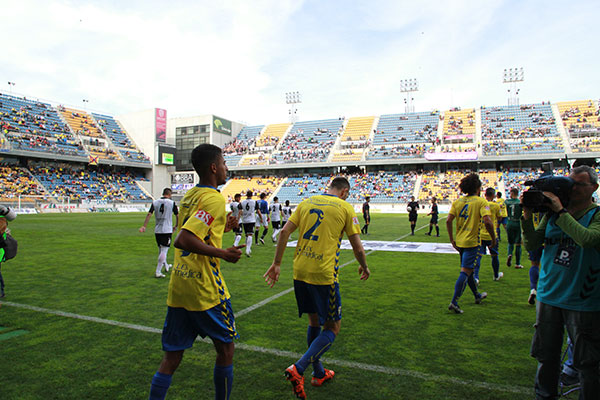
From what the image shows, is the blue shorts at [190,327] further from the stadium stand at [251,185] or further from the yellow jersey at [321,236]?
the stadium stand at [251,185]

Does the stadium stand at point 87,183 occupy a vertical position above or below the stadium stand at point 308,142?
below

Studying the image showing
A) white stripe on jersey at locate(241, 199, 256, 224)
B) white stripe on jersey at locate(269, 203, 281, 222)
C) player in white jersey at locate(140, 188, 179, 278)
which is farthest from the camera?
white stripe on jersey at locate(269, 203, 281, 222)

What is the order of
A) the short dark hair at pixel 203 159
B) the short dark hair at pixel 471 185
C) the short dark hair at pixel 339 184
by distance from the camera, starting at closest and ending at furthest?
the short dark hair at pixel 203 159
the short dark hair at pixel 339 184
the short dark hair at pixel 471 185

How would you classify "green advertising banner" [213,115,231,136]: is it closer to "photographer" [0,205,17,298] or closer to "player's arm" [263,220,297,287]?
"photographer" [0,205,17,298]

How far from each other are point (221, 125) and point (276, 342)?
222 feet

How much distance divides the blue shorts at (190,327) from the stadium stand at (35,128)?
54.1 m

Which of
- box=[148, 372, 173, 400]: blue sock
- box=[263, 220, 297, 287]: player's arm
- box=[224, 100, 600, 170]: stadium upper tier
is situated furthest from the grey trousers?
box=[224, 100, 600, 170]: stadium upper tier

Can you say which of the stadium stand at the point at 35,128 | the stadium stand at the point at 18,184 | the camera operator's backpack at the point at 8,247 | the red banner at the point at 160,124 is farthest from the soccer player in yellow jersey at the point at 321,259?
the red banner at the point at 160,124

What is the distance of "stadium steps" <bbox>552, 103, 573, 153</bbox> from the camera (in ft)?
154

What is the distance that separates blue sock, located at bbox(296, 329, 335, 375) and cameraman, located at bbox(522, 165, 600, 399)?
5.52 ft

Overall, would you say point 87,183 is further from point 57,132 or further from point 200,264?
point 200,264

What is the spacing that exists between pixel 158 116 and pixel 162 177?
34.2 feet

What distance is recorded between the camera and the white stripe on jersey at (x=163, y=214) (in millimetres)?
8484

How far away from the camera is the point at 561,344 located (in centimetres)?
266
